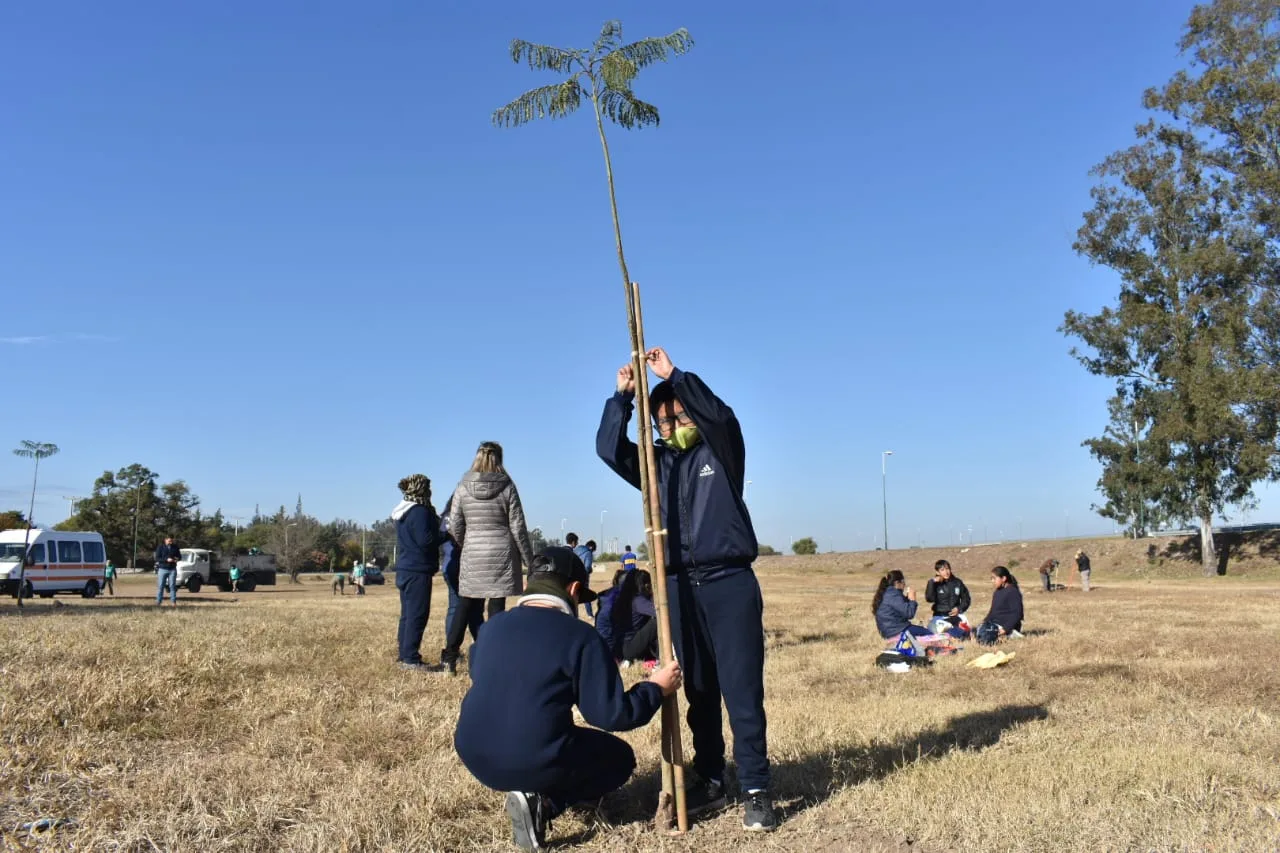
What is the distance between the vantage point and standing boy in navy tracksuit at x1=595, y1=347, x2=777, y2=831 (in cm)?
443

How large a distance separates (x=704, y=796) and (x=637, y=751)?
3.73ft

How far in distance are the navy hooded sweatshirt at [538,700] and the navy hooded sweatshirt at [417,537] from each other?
5.03 metres

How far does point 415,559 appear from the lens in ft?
29.5

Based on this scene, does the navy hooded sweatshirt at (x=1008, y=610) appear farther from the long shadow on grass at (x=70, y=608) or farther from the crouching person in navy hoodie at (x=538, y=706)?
the long shadow on grass at (x=70, y=608)

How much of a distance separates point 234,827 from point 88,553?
33.8m

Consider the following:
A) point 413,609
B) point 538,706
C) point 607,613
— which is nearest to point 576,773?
point 538,706

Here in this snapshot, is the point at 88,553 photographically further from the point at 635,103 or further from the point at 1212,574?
the point at 1212,574

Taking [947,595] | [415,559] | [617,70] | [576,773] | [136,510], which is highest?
[136,510]

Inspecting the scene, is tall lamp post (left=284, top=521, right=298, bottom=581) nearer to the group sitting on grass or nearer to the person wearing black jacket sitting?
the person wearing black jacket sitting

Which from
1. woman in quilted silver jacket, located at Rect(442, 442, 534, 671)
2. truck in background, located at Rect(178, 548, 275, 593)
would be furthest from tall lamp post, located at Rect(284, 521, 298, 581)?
woman in quilted silver jacket, located at Rect(442, 442, 534, 671)

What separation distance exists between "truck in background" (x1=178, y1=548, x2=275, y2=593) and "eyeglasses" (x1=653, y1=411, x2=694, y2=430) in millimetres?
43050

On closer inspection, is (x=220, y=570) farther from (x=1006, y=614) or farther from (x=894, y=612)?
(x=894, y=612)

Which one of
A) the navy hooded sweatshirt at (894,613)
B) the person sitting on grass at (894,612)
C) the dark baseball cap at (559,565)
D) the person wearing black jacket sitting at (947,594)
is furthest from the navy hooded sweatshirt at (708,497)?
the person wearing black jacket sitting at (947,594)

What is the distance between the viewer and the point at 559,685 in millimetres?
3967
